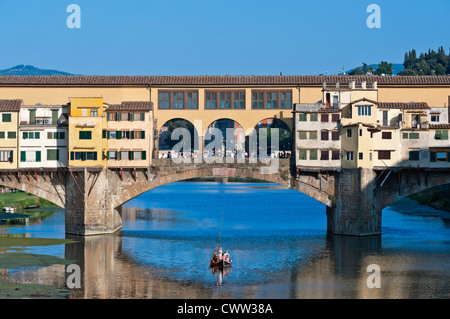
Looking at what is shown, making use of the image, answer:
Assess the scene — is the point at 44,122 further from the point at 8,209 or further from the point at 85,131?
the point at 8,209

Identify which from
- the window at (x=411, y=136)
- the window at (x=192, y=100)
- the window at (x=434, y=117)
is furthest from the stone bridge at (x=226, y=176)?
the window at (x=192, y=100)

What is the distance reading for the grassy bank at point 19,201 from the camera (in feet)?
349

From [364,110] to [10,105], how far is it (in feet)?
123

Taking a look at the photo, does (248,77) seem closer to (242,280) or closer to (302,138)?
(302,138)

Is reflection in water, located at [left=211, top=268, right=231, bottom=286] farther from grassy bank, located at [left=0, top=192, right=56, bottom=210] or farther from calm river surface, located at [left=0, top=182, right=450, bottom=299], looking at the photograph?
grassy bank, located at [left=0, top=192, right=56, bottom=210]

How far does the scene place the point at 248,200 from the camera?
122 m

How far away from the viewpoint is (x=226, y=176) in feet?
266

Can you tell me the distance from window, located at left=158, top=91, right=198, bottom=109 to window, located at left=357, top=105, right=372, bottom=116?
1871 centimetres

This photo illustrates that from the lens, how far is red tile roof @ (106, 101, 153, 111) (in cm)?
8112

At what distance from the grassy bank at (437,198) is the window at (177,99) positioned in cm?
4119

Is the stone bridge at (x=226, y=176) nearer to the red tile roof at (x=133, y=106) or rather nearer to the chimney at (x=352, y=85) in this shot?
the red tile roof at (x=133, y=106)

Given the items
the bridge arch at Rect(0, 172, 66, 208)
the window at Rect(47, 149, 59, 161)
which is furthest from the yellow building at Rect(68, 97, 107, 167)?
the bridge arch at Rect(0, 172, 66, 208)

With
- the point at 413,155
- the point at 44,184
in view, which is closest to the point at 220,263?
the point at 44,184
